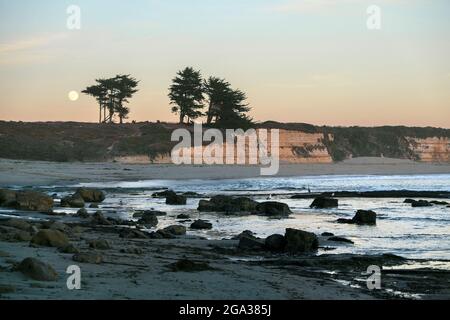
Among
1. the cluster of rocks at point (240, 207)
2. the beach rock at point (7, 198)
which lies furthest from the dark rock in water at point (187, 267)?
the cluster of rocks at point (240, 207)

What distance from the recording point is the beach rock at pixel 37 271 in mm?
8422

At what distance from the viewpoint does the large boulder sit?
21.1 meters

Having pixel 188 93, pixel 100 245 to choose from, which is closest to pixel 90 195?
Result: pixel 100 245

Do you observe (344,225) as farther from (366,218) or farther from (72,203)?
(72,203)

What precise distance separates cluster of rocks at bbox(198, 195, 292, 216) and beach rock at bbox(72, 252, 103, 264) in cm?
1362

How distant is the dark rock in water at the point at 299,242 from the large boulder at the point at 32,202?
997 cm

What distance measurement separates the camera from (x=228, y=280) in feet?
31.4

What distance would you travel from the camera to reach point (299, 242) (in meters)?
13.8

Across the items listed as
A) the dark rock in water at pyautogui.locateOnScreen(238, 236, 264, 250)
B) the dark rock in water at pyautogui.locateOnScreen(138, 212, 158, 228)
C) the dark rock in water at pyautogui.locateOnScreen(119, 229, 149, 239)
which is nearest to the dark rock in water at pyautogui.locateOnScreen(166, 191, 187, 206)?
the dark rock in water at pyautogui.locateOnScreen(138, 212, 158, 228)

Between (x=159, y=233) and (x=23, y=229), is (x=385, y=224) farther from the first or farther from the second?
(x=23, y=229)

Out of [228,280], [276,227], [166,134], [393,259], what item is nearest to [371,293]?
[228,280]

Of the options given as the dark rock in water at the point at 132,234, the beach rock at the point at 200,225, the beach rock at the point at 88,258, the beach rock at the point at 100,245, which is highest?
the beach rock at the point at 88,258

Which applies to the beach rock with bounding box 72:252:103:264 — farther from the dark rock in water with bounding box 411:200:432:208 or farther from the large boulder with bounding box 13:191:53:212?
the dark rock in water with bounding box 411:200:432:208

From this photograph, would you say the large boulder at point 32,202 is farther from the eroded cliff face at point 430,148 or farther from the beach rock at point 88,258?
the eroded cliff face at point 430,148
